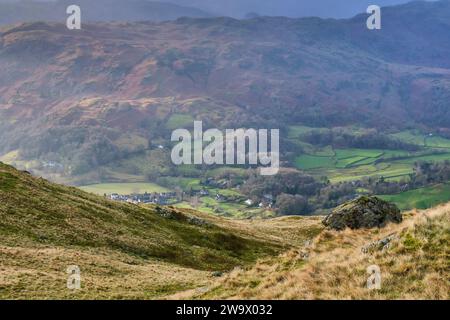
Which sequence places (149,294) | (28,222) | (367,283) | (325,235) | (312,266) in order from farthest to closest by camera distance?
(28,222), (325,235), (149,294), (312,266), (367,283)

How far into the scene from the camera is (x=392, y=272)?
23.4 meters

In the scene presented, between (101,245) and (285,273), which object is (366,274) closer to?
(285,273)

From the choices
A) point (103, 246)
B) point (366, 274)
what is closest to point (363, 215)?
point (103, 246)

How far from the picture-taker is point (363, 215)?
56.8 meters

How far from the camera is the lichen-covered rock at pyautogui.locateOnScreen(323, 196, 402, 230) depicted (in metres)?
55.9

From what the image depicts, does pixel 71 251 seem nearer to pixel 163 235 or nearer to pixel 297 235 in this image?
pixel 163 235

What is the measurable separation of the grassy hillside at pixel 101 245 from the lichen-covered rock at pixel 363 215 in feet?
39.3

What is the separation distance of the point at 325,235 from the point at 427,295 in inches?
709

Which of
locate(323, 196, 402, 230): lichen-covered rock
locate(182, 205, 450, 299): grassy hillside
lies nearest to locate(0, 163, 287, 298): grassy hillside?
locate(182, 205, 450, 299): grassy hillside

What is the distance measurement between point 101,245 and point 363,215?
1215 inches

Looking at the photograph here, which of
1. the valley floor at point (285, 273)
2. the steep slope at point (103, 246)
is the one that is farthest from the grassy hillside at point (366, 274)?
the steep slope at point (103, 246)

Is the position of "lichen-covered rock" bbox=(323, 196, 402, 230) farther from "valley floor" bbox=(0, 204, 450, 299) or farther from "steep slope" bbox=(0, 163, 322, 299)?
"valley floor" bbox=(0, 204, 450, 299)
